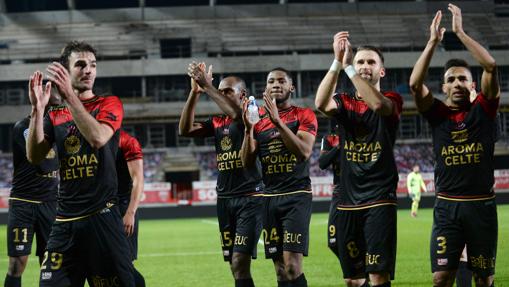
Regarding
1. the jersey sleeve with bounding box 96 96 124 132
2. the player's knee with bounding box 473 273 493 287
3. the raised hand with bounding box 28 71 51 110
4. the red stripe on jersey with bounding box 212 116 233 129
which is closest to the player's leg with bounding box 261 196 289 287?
the red stripe on jersey with bounding box 212 116 233 129

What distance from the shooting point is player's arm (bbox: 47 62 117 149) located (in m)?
5.66

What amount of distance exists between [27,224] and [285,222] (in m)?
3.10

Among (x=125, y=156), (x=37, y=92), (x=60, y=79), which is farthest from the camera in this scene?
(x=125, y=156)

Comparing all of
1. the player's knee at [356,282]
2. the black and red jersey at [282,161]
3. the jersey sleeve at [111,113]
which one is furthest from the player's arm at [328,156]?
the jersey sleeve at [111,113]

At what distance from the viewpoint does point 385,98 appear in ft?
23.0

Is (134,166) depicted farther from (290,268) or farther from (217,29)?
(217,29)

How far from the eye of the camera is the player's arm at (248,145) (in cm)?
828

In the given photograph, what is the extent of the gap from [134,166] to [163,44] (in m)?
51.6

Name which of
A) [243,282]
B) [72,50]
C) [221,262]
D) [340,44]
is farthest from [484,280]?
[221,262]

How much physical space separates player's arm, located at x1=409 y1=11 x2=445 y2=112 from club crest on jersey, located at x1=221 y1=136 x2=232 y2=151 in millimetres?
2597

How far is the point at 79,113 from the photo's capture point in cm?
569

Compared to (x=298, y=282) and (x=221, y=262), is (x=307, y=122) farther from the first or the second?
(x=221, y=262)

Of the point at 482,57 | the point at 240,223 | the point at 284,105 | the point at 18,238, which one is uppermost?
the point at 482,57

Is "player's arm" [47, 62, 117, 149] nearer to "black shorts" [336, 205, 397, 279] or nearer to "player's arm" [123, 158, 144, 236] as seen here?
"player's arm" [123, 158, 144, 236]
